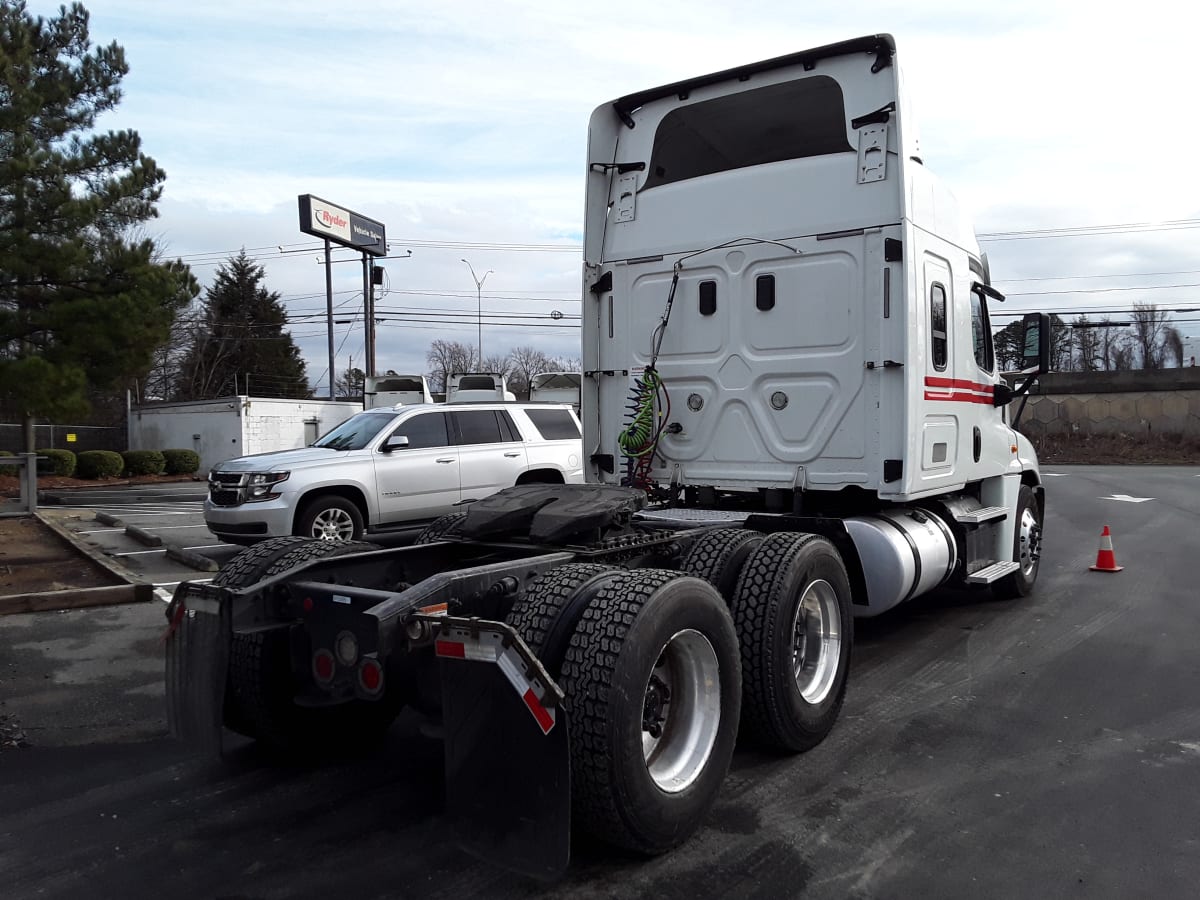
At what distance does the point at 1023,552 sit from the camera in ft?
27.7

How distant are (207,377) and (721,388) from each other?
181 ft

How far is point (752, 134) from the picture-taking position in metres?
7.07

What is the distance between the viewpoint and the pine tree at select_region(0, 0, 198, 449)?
42.1ft

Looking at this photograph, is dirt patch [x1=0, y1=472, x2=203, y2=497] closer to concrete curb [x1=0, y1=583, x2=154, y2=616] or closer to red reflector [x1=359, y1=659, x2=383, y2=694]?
concrete curb [x1=0, y1=583, x2=154, y2=616]

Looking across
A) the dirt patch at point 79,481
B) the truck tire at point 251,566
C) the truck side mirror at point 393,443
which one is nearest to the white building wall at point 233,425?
the dirt patch at point 79,481

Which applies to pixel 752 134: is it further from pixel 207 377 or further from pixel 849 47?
pixel 207 377

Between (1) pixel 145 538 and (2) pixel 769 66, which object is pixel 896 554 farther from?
(1) pixel 145 538

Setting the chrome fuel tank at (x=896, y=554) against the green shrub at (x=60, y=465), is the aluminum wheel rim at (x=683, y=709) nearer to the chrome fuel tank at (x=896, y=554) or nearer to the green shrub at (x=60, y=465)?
the chrome fuel tank at (x=896, y=554)

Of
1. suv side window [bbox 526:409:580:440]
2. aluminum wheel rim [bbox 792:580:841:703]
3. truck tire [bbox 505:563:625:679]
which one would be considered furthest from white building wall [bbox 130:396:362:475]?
truck tire [bbox 505:563:625:679]

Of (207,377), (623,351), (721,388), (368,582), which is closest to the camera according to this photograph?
(368,582)

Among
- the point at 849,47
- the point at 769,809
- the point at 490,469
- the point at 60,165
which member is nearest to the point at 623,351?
the point at 849,47

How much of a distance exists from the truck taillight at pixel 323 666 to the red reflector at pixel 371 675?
10.3 inches

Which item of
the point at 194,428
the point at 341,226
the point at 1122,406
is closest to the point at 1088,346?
the point at 1122,406

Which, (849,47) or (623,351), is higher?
(849,47)
